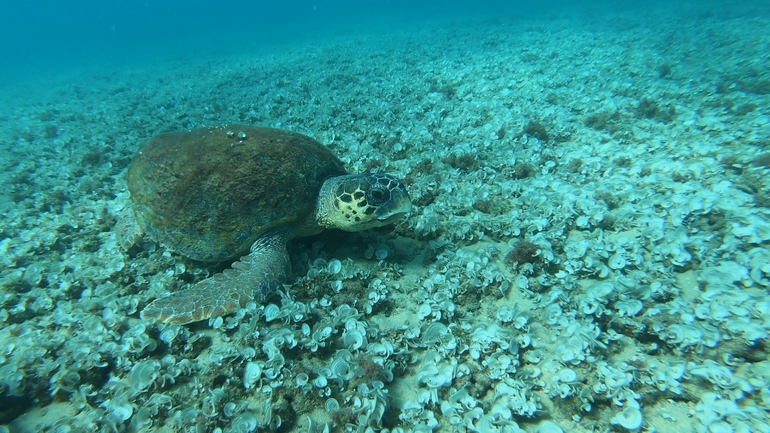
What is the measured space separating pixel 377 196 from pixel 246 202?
143 centimetres

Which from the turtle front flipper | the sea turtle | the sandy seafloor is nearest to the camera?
the sandy seafloor

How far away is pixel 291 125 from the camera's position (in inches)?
320

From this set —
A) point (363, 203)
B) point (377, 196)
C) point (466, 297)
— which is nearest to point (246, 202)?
point (363, 203)

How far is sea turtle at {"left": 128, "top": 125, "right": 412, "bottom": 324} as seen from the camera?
3523mm

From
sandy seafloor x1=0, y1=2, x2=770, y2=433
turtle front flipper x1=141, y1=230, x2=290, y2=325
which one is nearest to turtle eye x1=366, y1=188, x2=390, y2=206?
sandy seafloor x1=0, y1=2, x2=770, y2=433

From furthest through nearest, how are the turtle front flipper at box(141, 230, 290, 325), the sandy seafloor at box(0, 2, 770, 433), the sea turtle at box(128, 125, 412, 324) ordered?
the sea turtle at box(128, 125, 412, 324) → the turtle front flipper at box(141, 230, 290, 325) → the sandy seafloor at box(0, 2, 770, 433)

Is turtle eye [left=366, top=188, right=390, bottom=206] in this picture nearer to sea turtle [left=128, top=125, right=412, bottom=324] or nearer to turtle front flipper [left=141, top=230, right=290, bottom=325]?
sea turtle [left=128, top=125, right=412, bottom=324]

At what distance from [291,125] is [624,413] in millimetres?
7977

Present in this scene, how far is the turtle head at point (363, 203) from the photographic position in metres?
3.55

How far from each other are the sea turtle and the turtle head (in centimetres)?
1

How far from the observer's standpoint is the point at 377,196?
11.7ft

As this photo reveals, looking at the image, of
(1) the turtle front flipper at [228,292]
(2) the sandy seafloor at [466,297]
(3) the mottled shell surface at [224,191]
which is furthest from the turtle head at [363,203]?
(1) the turtle front flipper at [228,292]

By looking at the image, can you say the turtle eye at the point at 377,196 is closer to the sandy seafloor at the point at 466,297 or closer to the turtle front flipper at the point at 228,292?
the sandy seafloor at the point at 466,297

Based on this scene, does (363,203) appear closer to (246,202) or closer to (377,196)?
(377,196)
